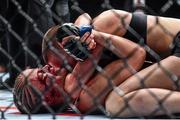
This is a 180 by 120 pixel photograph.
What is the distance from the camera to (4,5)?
13.1 ft

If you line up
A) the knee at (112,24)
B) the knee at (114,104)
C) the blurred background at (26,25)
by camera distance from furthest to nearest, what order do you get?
the blurred background at (26,25)
the knee at (112,24)
the knee at (114,104)

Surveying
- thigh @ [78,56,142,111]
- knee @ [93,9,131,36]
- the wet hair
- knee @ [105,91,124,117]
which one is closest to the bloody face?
the wet hair

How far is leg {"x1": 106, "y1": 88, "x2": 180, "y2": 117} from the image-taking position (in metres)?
2.60

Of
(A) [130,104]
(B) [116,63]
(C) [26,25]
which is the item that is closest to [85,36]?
(B) [116,63]

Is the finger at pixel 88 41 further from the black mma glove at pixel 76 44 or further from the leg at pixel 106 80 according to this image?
the leg at pixel 106 80

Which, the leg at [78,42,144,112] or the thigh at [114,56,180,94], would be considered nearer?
the thigh at [114,56,180,94]

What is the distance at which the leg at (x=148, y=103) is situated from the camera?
260cm

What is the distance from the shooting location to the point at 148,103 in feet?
8.61

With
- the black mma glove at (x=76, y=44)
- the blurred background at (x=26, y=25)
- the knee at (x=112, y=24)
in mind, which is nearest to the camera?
the black mma glove at (x=76, y=44)

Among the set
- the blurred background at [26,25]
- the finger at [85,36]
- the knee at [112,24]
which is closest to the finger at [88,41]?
the finger at [85,36]

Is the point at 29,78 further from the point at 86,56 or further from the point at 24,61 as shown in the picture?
the point at 24,61

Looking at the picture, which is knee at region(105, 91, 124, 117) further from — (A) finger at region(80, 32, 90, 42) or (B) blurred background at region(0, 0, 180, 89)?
(B) blurred background at region(0, 0, 180, 89)

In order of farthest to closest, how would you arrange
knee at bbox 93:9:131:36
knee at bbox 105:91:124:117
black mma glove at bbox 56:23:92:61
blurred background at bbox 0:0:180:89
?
1. blurred background at bbox 0:0:180:89
2. knee at bbox 93:9:131:36
3. knee at bbox 105:91:124:117
4. black mma glove at bbox 56:23:92:61

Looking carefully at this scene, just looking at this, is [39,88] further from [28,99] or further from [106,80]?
[106,80]
